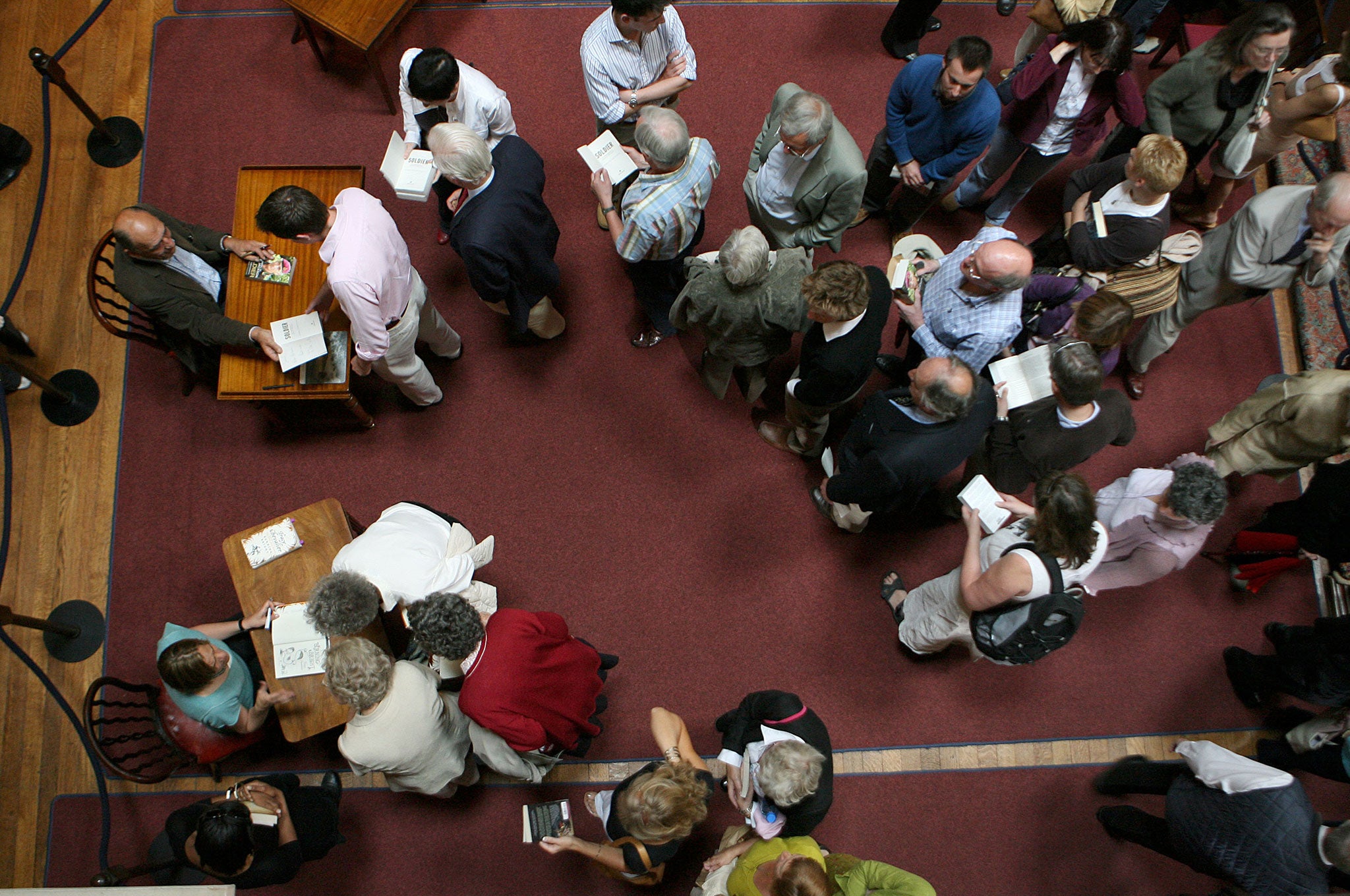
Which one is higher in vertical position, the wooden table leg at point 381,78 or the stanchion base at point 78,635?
the wooden table leg at point 381,78

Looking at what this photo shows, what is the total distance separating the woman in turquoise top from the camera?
3100 mm

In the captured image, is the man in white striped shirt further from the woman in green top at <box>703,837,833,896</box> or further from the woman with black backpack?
the woman in green top at <box>703,837,833,896</box>

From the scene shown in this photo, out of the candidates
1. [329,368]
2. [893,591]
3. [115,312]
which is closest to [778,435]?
[893,591]

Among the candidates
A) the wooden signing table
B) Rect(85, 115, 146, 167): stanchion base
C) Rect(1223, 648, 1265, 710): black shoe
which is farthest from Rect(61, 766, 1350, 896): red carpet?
Rect(85, 115, 146, 167): stanchion base

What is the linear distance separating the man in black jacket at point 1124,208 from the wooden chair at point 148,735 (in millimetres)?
4654

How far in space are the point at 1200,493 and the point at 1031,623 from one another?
86 cm

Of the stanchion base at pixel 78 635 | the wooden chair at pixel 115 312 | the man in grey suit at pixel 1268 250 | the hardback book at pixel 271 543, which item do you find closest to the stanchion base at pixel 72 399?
the wooden chair at pixel 115 312

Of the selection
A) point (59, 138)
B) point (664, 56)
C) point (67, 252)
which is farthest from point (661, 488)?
point (59, 138)

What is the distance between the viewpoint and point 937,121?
409 centimetres

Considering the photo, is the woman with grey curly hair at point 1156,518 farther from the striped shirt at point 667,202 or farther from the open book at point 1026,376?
the striped shirt at point 667,202

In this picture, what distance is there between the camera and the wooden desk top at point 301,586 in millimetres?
3420

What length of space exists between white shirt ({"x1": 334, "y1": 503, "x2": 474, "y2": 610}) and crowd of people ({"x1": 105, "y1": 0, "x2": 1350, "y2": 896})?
1 centimetres

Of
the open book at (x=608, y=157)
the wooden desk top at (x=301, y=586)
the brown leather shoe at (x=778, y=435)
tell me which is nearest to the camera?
the wooden desk top at (x=301, y=586)

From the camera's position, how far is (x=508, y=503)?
4410 mm
